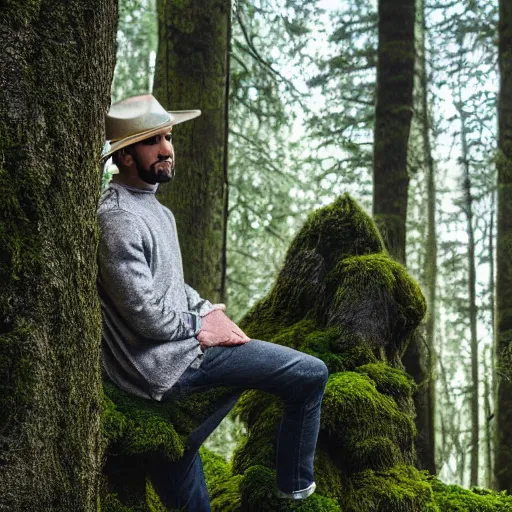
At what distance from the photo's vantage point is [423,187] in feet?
56.9

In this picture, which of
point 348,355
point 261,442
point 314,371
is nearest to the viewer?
point 314,371

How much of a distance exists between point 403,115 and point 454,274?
32.6 ft

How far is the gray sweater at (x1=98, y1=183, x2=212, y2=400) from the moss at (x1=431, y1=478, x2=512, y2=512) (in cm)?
277

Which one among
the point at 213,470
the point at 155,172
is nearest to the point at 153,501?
the point at 213,470

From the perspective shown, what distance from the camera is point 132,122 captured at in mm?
3664

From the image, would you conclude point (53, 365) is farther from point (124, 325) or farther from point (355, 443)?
point (355, 443)

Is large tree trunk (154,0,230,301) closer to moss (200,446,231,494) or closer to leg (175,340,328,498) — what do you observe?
moss (200,446,231,494)

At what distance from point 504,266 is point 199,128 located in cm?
445

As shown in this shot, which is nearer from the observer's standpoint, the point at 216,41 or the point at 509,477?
the point at 216,41

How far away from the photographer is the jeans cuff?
4.07m

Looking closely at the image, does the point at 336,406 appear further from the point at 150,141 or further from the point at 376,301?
the point at 150,141

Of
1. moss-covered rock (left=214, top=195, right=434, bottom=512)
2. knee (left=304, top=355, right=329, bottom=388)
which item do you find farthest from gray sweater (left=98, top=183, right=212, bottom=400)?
moss-covered rock (left=214, top=195, right=434, bottom=512)

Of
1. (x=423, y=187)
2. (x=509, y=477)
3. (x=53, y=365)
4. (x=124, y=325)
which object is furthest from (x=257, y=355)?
(x=423, y=187)

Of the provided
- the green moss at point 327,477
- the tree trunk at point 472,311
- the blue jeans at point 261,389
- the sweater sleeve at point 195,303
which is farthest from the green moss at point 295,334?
the tree trunk at point 472,311
